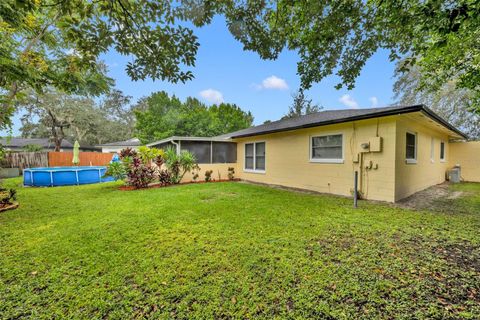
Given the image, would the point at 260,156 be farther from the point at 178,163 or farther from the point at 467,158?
the point at 467,158

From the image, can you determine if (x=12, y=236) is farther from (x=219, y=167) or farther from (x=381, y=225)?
(x=219, y=167)

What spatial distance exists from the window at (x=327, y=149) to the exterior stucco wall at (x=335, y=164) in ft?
0.50

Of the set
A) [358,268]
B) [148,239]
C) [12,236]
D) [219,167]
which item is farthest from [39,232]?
[219,167]

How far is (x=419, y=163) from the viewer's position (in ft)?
24.2

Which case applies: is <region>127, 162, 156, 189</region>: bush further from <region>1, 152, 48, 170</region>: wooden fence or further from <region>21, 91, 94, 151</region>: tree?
<region>21, 91, 94, 151</region>: tree

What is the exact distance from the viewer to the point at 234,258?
2.70 metres

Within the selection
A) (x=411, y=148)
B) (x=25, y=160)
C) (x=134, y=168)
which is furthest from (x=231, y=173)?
(x=25, y=160)

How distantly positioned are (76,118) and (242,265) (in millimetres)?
26693

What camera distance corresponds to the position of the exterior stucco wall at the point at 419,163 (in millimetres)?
5840

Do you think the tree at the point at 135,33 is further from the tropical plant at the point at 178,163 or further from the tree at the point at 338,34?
the tropical plant at the point at 178,163

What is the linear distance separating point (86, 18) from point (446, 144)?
1532cm

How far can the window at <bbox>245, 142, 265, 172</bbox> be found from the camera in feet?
32.9

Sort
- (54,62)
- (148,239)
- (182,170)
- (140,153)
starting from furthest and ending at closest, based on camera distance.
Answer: (182,170)
(140,153)
(54,62)
(148,239)

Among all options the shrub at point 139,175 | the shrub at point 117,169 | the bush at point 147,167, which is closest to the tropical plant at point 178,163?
the bush at point 147,167
